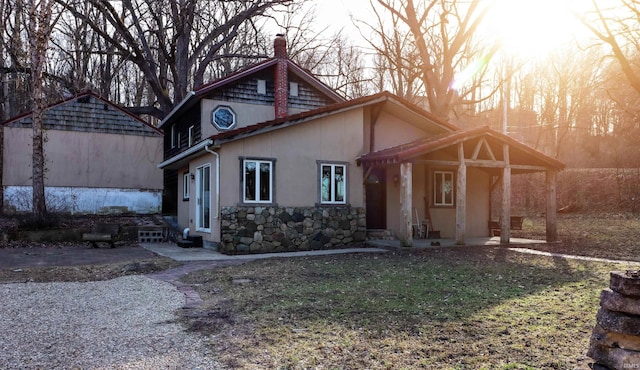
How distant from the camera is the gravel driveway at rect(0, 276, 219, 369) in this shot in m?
3.86

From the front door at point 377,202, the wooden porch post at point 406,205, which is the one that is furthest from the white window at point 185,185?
the wooden porch post at point 406,205

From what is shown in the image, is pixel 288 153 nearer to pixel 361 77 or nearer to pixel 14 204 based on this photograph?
pixel 14 204

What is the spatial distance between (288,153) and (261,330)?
7.72m

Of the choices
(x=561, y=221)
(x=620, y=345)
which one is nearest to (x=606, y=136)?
(x=561, y=221)

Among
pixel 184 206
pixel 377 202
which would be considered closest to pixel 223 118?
pixel 184 206

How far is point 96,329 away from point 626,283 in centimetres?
474

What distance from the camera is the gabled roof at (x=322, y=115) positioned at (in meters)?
11.1

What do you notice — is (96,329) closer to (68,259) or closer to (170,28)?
(68,259)

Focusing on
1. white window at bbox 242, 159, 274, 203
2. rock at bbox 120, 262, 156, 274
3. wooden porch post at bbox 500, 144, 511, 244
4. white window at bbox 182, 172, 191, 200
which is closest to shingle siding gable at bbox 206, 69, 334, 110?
white window at bbox 182, 172, 191, 200

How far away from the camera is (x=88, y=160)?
19281 mm

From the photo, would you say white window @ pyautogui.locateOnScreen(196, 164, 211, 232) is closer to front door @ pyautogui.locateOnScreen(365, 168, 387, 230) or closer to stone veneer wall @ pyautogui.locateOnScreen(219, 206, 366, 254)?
stone veneer wall @ pyautogui.locateOnScreen(219, 206, 366, 254)

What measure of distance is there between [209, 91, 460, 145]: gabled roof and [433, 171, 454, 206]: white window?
1.43 m

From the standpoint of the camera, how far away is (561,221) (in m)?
20.2

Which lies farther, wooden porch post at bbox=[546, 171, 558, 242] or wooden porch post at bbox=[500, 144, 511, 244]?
wooden porch post at bbox=[546, 171, 558, 242]
